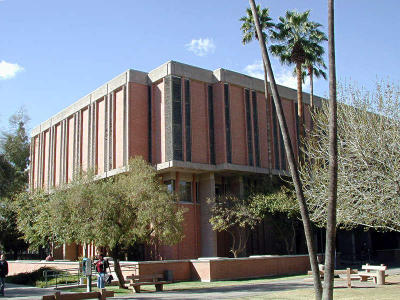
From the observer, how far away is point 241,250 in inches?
1277

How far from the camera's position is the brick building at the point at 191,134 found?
1291 inches

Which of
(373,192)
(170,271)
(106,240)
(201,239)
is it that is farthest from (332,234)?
(201,239)

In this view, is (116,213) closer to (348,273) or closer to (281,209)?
(348,273)

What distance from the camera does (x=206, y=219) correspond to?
33938mm

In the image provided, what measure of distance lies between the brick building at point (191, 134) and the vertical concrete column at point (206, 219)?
0.24 feet

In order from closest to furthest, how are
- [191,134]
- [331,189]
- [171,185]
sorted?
[331,189] < [191,134] < [171,185]

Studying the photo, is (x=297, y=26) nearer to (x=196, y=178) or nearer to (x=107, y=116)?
(x=196, y=178)

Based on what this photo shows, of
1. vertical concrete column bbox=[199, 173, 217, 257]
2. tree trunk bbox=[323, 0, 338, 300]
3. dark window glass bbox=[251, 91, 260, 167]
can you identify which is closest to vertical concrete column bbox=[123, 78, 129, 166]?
vertical concrete column bbox=[199, 173, 217, 257]

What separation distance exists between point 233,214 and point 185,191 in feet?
14.6

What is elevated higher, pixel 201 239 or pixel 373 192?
pixel 373 192

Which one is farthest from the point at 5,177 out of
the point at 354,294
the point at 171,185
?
the point at 354,294

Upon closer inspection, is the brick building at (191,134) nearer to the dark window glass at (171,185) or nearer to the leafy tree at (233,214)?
the dark window glass at (171,185)

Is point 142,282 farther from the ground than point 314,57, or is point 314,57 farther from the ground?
point 314,57

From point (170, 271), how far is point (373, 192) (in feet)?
38.2
